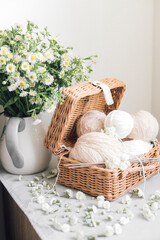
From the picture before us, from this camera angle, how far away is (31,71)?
2.95ft

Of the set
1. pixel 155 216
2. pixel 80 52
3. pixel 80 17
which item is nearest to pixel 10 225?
pixel 155 216

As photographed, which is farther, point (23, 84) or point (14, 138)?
point (14, 138)

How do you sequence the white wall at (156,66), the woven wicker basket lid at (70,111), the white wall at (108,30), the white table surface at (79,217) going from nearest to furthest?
the white table surface at (79,217) < the woven wicker basket lid at (70,111) < the white wall at (108,30) < the white wall at (156,66)

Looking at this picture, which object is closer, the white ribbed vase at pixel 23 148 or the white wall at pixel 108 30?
the white ribbed vase at pixel 23 148

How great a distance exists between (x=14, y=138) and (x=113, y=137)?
1.08ft

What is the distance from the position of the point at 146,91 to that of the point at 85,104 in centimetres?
61

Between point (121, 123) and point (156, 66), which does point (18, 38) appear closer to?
point (121, 123)

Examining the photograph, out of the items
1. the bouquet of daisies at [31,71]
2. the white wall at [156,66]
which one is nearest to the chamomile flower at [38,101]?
the bouquet of daisies at [31,71]

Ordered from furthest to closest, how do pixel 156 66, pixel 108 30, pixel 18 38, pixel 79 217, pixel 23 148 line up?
1. pixel 156 66
2. pixel 108 30
3. pixel 23 148
4. pixel 18 38
5. pixel 79 217

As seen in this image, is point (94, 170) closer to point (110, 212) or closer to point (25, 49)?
point (110, 212)

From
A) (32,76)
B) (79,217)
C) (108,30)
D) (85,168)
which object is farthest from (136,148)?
(108,30)

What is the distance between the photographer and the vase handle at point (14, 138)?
0.98m

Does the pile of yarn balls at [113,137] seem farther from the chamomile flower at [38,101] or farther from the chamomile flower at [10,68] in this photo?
the chamomile flower at [10,68]

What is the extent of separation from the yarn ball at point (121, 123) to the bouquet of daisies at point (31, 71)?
0.61 ft
